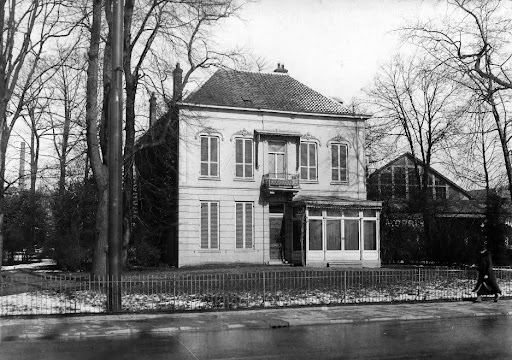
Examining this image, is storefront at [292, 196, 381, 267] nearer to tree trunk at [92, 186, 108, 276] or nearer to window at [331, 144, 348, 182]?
window at [331, 144, 348, 182]

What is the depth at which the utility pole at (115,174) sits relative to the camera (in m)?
15.1

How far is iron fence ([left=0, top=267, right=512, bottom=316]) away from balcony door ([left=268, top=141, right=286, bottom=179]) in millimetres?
15162

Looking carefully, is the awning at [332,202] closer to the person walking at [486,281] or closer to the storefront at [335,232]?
the storefront at [335,232]

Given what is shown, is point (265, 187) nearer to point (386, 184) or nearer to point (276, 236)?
point (276, 236)

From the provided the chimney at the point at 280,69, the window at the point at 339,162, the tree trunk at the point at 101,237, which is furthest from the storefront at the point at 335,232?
the tree trunk at the point at 101,237

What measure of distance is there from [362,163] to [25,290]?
23.4 m

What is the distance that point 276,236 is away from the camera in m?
35.4

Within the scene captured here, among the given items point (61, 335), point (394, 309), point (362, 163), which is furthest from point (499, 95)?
point (61, 335)

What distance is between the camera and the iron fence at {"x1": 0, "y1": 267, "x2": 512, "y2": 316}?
16.9 meters

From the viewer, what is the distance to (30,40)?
2228cm

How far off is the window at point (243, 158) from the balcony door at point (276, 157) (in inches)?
47.6

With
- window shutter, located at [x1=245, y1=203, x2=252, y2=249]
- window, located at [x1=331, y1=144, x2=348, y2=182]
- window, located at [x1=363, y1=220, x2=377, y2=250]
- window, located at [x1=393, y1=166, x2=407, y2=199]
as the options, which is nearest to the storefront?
window, located at [x1=363, y1=220, x2=377, y2=250]

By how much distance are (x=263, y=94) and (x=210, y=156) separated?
18.0ft

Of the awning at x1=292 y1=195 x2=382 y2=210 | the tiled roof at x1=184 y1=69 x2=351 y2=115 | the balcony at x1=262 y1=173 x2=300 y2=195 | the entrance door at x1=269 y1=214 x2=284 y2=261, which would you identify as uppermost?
the tiled roof at x1=184 y1=69 x2=351 y2=115
